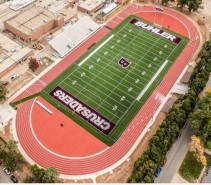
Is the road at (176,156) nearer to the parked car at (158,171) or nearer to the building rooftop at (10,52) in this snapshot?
the parked car at (158,171)

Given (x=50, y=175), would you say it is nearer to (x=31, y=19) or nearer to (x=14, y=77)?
(x=14, y=77)

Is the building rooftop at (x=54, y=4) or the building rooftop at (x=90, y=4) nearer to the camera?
the building rooftop at (x=54, y=4)

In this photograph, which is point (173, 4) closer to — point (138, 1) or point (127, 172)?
point (138, 1)

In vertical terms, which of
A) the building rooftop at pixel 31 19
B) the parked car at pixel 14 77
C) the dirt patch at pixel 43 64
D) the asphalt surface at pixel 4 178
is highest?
the building rooftop at pixel 31 19

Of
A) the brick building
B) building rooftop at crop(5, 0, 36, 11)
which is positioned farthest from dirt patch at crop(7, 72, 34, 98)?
building rooftop at crop(5, 0, 36, 11)

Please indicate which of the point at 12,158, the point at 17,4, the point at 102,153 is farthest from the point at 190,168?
the point at 17,4

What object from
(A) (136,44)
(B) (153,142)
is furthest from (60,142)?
(A) (136,44)

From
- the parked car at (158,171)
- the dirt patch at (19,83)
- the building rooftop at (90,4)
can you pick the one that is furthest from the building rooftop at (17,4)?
the parked car at (158,171)
